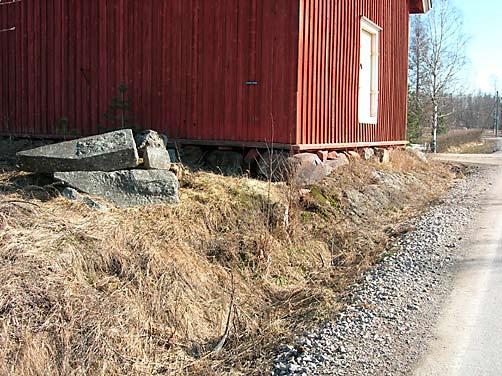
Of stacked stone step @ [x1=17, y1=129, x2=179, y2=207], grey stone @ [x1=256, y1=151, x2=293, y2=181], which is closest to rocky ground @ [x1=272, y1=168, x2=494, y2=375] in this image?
grey stone @ [x1=256, y1=151, x2=293, y2=181]

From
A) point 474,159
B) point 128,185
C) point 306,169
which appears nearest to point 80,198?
point 128,185

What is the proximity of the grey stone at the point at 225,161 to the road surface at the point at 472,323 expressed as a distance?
3.49 m

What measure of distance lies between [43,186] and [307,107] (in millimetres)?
4107

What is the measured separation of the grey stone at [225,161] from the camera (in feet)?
28.3

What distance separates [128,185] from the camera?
6.26m

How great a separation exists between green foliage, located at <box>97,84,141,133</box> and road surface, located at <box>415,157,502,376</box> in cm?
557

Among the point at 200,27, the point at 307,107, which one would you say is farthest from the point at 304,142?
the point at 200,27

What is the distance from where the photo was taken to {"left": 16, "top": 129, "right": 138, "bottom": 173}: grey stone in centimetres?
605

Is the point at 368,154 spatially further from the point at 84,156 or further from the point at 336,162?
the point at 84,156

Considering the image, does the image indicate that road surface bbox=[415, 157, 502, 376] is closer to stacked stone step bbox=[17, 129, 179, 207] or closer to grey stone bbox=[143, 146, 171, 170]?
stacked stone step bbox=[17, 129, 179, 207]

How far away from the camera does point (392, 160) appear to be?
41.2ft

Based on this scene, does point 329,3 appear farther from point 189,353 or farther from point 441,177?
point 189,353

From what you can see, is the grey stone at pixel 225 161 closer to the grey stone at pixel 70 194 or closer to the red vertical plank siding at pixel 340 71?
the red vertical plank siding at pixel 340 71

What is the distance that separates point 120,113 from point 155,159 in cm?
332
